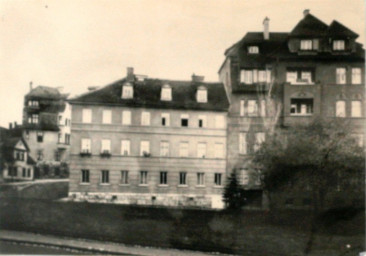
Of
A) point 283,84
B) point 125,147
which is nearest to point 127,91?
point 125,147

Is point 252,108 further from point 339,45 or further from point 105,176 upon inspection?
point 105,176

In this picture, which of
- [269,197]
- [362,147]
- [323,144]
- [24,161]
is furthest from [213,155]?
[24,161]

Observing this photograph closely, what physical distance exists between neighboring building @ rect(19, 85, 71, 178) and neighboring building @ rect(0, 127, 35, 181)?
8 centimetres

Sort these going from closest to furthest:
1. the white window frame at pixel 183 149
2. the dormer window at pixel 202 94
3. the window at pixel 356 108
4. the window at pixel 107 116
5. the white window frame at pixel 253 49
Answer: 1. the window at pixel 356 108
2. the white window frame at pixel 253 49
3. the dormer window at pixel 202 94
4. the window at pixel 107 116
5. the white window frame at pixel 183 149

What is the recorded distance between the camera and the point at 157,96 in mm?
7094

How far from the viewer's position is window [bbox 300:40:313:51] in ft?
23.1

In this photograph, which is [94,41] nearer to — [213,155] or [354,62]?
[213,155]

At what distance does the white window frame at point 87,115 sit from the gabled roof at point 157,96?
103 mm

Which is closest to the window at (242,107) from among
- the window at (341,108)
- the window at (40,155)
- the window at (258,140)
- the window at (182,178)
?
the window at (258,140)

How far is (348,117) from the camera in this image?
6777 mm

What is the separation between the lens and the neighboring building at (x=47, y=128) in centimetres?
672

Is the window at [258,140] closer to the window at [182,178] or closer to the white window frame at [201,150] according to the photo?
the white window frame at [201,150]

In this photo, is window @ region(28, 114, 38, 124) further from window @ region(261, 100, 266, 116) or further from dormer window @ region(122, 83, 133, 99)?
window @ region(261, 100, 266, 116)

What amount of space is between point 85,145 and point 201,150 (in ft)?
4.88
